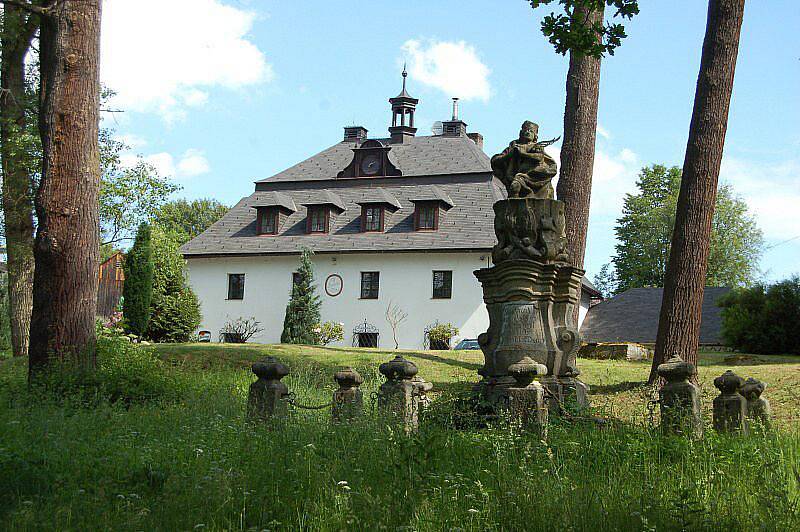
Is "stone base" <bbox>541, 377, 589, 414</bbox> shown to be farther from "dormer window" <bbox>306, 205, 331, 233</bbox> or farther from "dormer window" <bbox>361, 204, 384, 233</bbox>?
"dormer window" <bbox>306, 205, 331, 233</bbox>

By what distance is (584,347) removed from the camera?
74.5 ft

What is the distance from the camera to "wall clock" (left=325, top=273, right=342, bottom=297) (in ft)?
123

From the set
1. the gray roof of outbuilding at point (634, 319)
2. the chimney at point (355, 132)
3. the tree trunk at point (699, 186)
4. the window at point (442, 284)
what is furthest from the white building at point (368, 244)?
the tree trunk at point (699, 186)

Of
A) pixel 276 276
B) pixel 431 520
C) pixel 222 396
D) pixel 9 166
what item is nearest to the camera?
pixel 431 520

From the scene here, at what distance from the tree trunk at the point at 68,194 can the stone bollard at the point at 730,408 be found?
28.4 ft

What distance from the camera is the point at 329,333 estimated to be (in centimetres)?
3566

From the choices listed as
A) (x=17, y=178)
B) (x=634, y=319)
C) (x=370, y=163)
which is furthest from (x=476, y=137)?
(x=17, y=178)

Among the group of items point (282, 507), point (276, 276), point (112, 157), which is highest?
point (112, 157)

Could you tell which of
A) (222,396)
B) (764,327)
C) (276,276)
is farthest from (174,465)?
(276,276)

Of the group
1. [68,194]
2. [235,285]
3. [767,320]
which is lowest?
[767,320]

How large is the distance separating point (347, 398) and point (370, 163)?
3357cm

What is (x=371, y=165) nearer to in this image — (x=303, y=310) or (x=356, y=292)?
(x=356, y=292)

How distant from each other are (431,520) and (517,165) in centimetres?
691

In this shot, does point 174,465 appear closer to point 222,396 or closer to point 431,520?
point 431,520
